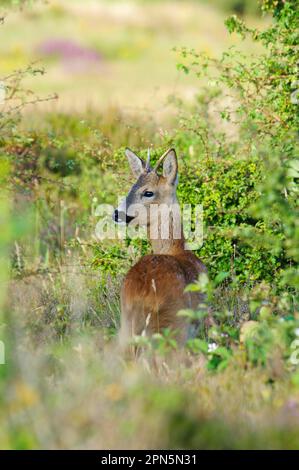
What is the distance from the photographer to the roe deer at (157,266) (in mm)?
6438

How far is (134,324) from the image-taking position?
6402 mm

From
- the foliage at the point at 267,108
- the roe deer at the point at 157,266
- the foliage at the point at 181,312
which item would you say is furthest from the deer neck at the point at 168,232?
the foliage at the point at 267,108

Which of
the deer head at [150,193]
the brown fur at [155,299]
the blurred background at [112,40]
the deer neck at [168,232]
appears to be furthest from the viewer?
the blurred background at [112,40]

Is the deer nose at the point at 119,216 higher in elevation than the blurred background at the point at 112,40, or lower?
lower

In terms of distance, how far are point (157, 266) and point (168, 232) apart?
97 centimetres

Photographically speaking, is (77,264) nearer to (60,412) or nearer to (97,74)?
(60,412)

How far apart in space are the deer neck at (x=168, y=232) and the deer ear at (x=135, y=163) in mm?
453

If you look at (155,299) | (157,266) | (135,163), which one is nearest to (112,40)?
(135,163)

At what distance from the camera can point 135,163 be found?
8.05 m

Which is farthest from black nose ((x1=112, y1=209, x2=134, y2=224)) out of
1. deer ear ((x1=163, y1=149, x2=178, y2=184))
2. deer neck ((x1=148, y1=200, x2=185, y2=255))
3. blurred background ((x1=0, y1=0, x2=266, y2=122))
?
blurred background ((x1=0, y1=0, x2=266, y2=122))

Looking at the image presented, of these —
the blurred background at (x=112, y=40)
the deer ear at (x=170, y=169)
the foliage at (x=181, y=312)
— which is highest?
the blurred background at (x=112, y=40)

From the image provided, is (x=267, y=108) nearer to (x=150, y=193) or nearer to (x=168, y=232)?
(x=150, y=193)

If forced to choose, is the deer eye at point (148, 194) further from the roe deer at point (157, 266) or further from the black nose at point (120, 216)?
the black nose at point (120, 216)

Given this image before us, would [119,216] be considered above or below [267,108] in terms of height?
below
